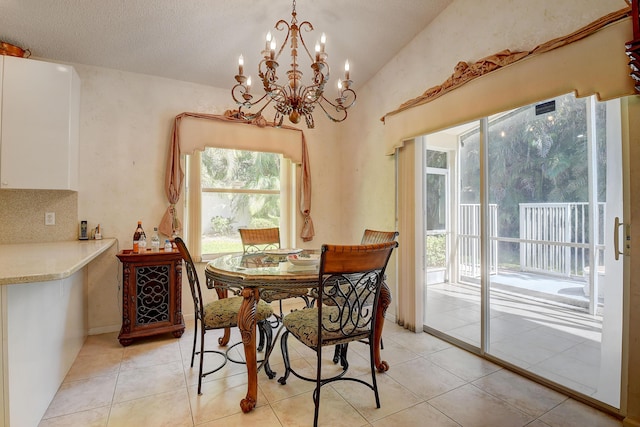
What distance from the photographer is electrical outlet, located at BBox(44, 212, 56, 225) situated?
9.34 ft

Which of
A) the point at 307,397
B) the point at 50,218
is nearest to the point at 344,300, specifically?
the point at 307,397

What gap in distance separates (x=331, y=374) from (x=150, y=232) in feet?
7.72

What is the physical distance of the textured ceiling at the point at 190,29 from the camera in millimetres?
2451

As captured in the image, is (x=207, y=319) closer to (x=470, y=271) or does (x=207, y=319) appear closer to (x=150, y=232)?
(x=150, y=232)

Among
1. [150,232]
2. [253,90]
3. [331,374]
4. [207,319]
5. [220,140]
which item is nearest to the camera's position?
[207,319]

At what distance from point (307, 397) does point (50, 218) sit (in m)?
2.85

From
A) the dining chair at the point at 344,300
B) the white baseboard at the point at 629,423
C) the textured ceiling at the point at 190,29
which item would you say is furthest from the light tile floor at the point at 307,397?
the textured ceiling at the point at 190,29

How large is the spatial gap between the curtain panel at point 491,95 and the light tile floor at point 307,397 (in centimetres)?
92

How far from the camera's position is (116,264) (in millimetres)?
3092

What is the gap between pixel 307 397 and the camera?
1980 mm

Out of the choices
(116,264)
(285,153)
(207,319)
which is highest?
(285,153)

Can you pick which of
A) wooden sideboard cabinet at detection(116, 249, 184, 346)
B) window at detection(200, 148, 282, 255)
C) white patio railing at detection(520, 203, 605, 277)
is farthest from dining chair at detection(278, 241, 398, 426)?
window at detection(200, 148, 282, 255)

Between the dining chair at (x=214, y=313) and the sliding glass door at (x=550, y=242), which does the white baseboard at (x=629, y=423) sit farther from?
the dining chair at (x=214, y=313)

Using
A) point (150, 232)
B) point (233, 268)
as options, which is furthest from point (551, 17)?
point (150, 232)
